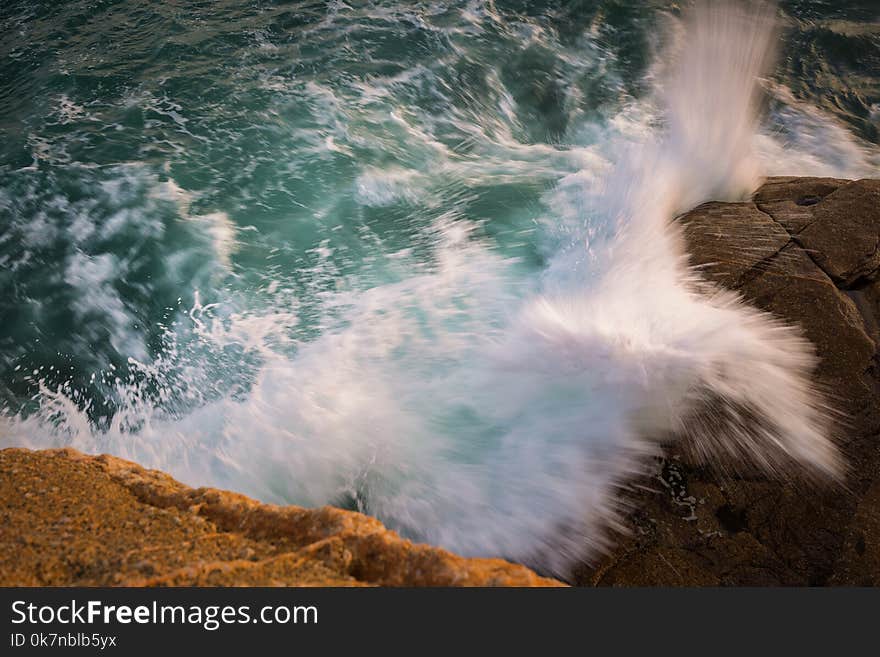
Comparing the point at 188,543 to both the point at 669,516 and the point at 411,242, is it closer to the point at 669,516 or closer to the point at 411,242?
the point at 669,516

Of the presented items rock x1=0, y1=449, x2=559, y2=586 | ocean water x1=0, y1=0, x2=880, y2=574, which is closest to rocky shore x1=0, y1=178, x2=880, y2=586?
rock x1=0, y1=449, x2=559, y2=586

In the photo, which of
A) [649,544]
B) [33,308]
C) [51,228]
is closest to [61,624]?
[649,544]

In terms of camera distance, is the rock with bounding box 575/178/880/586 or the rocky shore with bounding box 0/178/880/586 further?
the rock with bounding box 575/178/880/586

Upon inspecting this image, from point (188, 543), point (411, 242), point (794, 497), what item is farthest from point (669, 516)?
point (411, 242)

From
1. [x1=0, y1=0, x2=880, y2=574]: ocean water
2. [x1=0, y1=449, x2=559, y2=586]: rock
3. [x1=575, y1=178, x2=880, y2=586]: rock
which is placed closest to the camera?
[x1=0, y1=449, x2=559, y2=586]: rock

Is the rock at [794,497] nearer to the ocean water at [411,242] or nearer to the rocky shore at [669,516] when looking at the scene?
the rocky shore at [669,516]

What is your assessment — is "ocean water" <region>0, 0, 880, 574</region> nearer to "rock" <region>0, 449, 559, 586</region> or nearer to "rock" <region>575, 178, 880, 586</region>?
"rock" <region>575, 178, 880, 586</region>

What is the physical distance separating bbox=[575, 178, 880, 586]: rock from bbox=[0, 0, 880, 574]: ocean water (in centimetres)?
12

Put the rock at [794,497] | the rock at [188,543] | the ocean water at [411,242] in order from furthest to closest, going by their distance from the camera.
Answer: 1. the ocean water at [411,242]
2. the rock at [794,497]
3. the rock at [188,543]

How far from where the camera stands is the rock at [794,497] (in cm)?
246

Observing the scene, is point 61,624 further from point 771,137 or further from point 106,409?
point 771,137

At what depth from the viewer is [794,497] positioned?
8.49ft

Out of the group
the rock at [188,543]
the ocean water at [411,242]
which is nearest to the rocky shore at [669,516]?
the rock at [188,543]

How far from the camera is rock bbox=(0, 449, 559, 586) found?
1.79 meters
